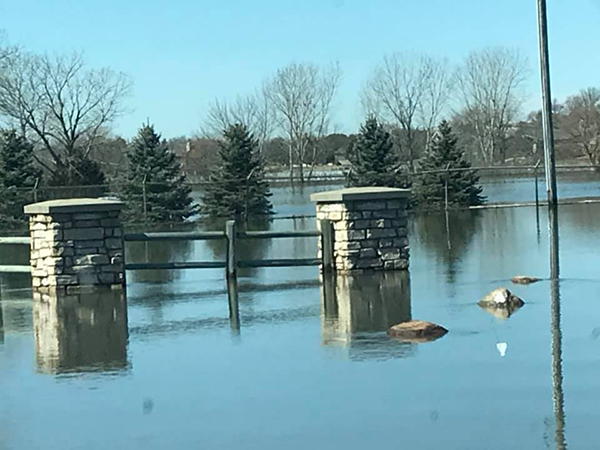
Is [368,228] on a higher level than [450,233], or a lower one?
higher

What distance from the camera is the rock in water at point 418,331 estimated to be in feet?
31.6

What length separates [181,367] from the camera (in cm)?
880

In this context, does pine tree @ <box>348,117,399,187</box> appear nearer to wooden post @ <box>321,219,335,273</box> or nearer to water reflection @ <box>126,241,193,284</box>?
water reflection @ <box>126,241,193,284</box>

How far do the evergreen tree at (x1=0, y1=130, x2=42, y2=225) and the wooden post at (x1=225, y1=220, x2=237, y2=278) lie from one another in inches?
681

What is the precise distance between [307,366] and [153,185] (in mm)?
23845

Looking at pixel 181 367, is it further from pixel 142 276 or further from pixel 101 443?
pixel 142 276

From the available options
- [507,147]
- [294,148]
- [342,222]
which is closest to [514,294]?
[342,222]

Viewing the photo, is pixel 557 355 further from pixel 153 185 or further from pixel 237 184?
pixel 237 184

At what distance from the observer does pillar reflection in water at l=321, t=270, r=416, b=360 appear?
929 cm

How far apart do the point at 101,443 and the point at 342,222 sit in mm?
8677

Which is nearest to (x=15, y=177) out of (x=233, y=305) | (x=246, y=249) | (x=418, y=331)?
(x=246, y=249)

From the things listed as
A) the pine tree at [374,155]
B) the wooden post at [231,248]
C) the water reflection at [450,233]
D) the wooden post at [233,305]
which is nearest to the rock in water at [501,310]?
the water reflection at [450,233]

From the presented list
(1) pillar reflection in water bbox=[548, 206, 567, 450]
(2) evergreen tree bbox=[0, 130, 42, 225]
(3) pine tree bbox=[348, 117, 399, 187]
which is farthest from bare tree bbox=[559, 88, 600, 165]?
(1) pillar reflection in water bbox=[548, 206, 567, 450]

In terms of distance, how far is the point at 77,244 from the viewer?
45.5 feet
